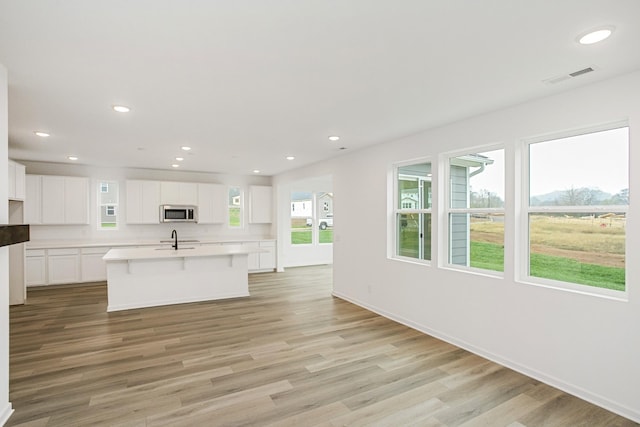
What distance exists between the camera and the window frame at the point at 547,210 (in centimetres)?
265

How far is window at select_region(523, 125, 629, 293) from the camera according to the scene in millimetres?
2705

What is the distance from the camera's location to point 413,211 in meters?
4.64

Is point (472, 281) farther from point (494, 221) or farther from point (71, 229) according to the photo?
point (71, 229)

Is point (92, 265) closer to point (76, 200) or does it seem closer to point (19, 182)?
point (76, 200)

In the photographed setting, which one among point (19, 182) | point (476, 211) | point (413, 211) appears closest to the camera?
point (476, 211)

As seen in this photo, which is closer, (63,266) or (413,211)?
(413,211)

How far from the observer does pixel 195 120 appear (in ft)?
12.5

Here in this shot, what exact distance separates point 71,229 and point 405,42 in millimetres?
7941

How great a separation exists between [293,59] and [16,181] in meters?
5.28

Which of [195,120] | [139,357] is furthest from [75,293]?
[195,120]

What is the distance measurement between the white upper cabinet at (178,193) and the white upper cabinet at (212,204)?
14 centimetres

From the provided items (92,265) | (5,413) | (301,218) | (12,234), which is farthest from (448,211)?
(92,265)

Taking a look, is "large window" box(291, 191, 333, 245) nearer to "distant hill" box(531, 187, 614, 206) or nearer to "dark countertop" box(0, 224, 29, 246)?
"distant hill" box(531, 187, 614, 206)

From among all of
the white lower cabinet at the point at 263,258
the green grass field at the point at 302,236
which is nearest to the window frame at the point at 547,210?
the white lower cabinet at the point at 263,258
